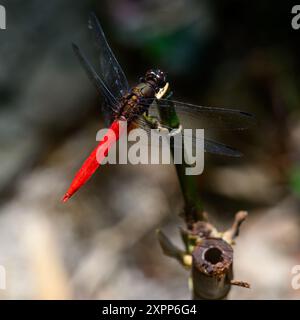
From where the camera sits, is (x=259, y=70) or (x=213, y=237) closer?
(x=213, y=237)

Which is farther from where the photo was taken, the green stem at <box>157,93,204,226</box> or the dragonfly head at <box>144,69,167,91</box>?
the dragonfly head at <box>144,69,167,91</box>

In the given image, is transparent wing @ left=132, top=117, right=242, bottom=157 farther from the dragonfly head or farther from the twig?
the twig

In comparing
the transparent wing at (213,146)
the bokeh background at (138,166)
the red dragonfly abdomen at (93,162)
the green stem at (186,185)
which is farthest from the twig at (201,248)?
the bokeh background at (138,166)

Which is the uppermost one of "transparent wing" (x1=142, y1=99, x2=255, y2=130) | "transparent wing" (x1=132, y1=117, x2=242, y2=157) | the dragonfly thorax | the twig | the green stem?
the dragonfly thorax

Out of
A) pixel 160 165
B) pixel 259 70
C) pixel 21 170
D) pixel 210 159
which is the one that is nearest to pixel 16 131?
pixel 21 170

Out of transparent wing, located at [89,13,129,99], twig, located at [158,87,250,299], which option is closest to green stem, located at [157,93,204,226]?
twig, located at [158,87,250,299]

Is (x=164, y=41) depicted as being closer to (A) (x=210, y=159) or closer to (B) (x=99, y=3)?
(B) (x=99, y=3)

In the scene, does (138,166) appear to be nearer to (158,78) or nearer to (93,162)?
(93,162)

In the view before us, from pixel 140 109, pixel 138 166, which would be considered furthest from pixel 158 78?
pixel 138 166
